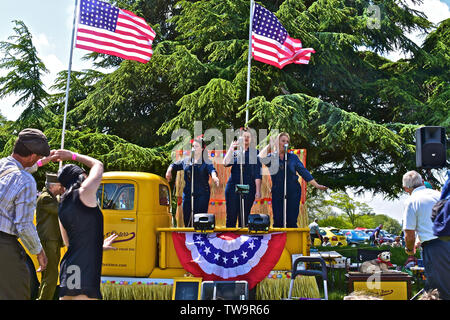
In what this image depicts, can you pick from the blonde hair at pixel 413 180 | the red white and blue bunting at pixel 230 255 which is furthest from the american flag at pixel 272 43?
the blonde hair at pixel 413 180

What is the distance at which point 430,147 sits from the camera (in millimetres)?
5895

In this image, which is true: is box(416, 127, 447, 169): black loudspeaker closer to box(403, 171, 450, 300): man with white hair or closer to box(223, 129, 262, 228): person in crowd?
box(403, 171, 450, 300): man with white hair

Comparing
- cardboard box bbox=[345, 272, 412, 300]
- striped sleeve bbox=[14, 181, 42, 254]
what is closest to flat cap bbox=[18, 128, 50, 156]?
striped sleeve bbox=[14, 181, 42, 254]

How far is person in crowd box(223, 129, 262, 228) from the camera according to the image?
22.2 ft

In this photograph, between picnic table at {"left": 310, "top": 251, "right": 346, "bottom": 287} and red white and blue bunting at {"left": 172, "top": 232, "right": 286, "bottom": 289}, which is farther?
picnic table at {"left": 310, "top": 251, "right": 346, "bottom": 287}

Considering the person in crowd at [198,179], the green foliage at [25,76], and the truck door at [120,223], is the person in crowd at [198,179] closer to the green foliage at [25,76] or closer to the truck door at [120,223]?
the truck door at [120,223]

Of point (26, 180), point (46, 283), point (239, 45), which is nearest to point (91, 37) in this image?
point (239, 45)

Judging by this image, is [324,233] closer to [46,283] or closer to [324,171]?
[324,171]

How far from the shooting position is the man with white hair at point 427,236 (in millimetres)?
4465

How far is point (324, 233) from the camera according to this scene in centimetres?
2400

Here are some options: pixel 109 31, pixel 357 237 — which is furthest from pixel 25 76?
pixel 357 237

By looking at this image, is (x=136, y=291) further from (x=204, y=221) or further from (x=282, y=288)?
(x=282, y=288)

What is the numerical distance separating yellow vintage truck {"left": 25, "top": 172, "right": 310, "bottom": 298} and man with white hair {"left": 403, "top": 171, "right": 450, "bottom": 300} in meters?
1.42

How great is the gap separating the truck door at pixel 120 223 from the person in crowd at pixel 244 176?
1485 millimetres
